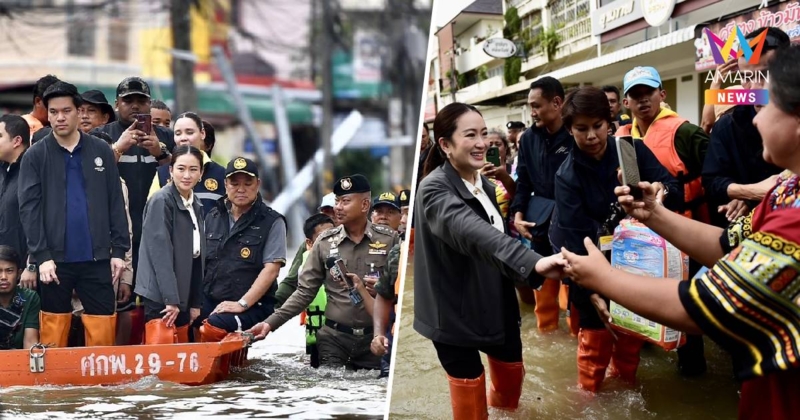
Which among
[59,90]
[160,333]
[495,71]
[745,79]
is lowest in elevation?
[160,333]

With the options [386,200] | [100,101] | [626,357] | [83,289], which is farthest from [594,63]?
[83,289]

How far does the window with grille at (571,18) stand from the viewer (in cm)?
367

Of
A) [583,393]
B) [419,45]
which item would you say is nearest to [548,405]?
[583,393]

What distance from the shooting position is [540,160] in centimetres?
329

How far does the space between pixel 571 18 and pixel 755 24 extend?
34.1 inches

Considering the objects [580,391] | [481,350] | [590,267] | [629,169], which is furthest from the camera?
[580,391]

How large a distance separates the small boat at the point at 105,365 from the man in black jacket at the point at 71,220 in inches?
9.9

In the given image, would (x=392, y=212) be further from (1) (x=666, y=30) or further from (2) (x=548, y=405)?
(1) (x=666, y=30)

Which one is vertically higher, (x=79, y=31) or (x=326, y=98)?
(x=79, y=31)

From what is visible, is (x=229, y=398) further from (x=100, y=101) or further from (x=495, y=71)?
(x=495, y=71)

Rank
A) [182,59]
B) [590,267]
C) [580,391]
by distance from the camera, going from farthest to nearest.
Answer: [182,59], [580,391], [590,267]

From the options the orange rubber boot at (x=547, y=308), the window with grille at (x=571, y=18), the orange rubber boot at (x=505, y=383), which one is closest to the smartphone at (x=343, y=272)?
the orange rubber boot at (x=505, y=383)

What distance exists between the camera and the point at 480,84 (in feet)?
11.8

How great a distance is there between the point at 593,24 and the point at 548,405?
→ 6.41ft
